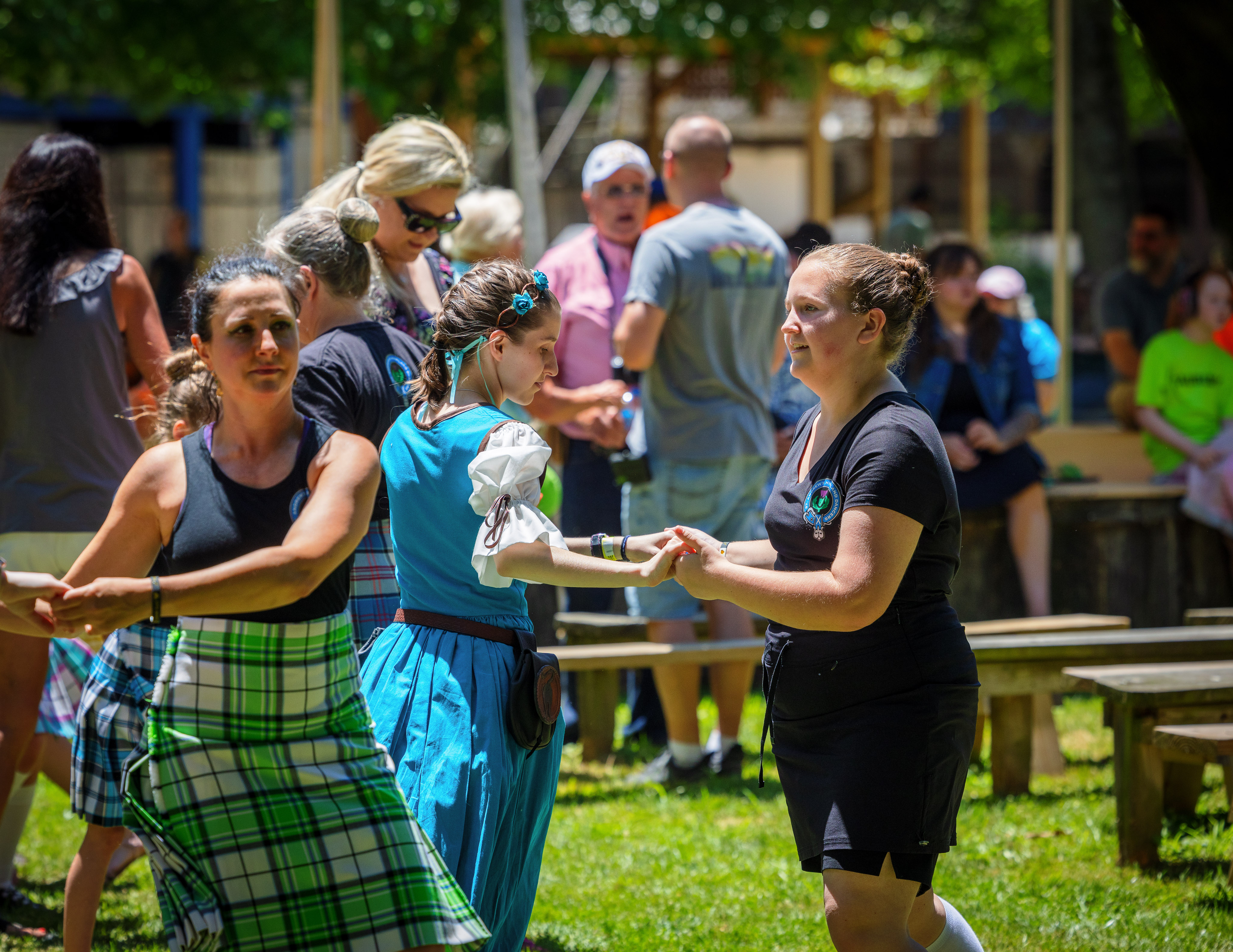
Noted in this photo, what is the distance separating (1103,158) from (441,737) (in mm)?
Result: 10679

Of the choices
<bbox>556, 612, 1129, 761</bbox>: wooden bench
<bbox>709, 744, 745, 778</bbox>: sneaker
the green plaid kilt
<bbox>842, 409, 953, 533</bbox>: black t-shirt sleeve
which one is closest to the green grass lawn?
<bbox>709, 744, 745, 778</bbox>: sneaker

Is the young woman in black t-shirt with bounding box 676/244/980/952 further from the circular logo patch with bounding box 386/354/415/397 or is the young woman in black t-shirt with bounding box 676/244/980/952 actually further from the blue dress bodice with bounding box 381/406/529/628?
the circular logo patch with bounding box 386/354/415/397

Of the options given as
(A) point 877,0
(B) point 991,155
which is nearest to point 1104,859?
(A) point 877,0

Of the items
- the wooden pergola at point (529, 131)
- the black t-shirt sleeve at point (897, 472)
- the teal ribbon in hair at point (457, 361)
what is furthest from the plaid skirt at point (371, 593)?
the wooden pergola at point (529, 131)

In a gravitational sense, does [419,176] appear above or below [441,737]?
above

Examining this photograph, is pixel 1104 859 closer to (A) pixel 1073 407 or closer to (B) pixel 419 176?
(B) pixel 419 176

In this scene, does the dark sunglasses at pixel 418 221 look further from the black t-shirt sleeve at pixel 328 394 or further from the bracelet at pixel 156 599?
the bracelet at pixel 156 599

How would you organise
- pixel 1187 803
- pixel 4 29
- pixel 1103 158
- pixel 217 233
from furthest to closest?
pixel 217 233 < pixel 1103 158 < pixel 4 29 < pixel 1187 803

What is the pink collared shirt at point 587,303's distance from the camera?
19.9 ft

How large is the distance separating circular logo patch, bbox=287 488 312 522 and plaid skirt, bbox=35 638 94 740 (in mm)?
1990

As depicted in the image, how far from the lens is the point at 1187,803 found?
5.13 metres

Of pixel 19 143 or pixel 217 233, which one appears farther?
pixel 217 233

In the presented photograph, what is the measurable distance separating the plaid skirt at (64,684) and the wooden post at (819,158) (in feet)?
38.8

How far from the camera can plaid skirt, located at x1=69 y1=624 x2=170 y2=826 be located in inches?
136
